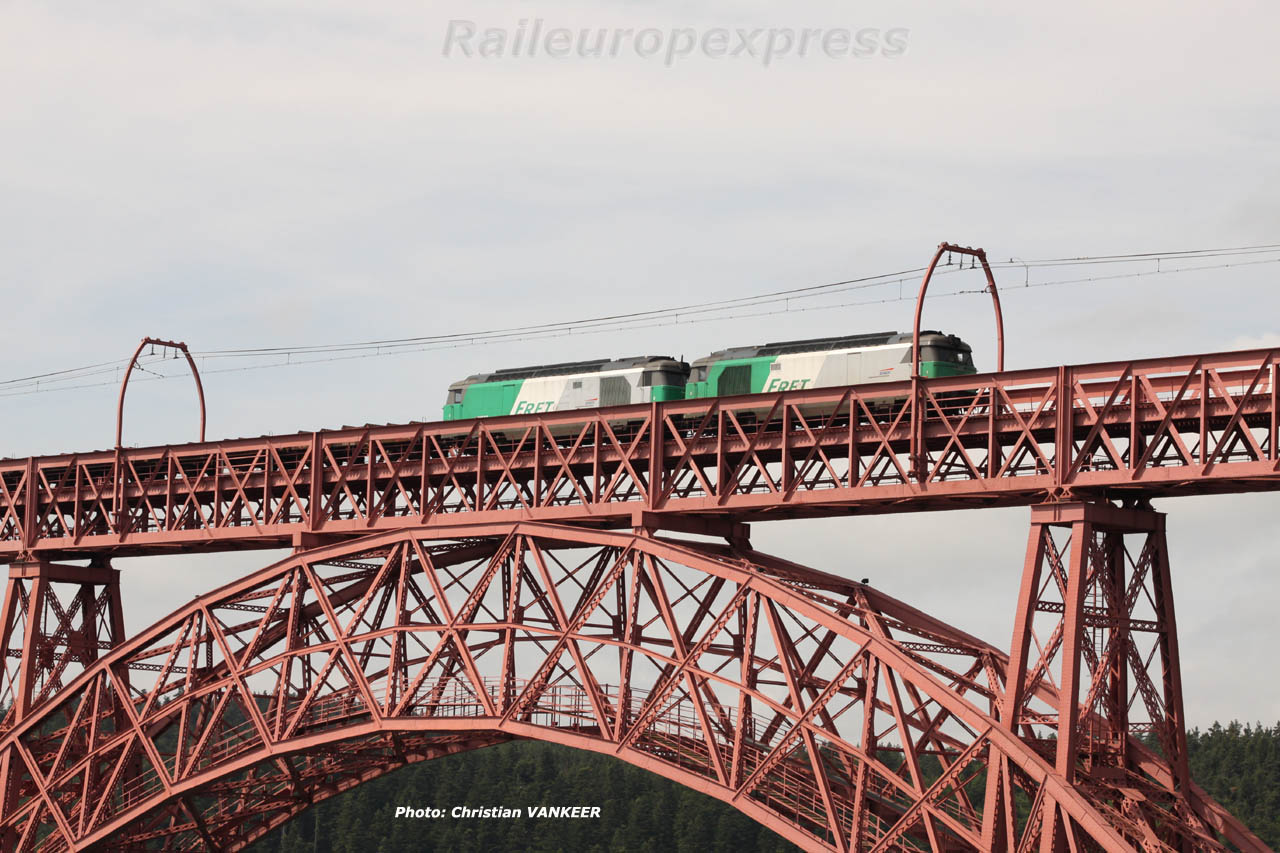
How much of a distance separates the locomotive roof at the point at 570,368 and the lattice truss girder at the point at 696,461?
2914mm

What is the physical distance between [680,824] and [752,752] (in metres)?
99.9

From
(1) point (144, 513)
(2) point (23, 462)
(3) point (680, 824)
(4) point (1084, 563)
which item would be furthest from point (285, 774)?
(3) point (680, 824)

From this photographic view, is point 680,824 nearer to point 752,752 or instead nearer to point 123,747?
point 123,747

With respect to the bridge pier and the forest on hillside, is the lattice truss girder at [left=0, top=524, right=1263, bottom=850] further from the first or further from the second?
the forest on hillside

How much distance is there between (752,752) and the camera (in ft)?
138

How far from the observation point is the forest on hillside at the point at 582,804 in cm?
13875

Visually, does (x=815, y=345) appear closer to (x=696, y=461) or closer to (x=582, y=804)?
(x=696, y=461)

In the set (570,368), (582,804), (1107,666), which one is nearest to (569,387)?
(570,368)

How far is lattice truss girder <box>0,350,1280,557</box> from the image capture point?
35.9 m

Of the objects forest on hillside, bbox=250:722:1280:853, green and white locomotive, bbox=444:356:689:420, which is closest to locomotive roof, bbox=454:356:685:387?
green and white locomotive, bbox=444:356:689:420

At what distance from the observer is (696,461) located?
146 ft

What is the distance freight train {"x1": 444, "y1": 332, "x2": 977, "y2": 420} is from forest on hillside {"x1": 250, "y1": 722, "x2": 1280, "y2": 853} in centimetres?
8648

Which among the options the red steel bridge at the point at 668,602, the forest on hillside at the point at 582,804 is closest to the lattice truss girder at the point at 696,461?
the red steel bridge at the point at 668,602

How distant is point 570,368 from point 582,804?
10012 centimetres
